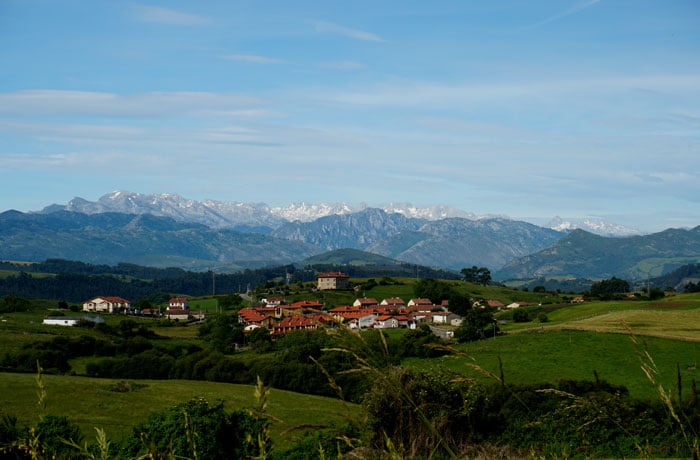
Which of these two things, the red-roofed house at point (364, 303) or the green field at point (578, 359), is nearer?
the green field at point (578, 359)

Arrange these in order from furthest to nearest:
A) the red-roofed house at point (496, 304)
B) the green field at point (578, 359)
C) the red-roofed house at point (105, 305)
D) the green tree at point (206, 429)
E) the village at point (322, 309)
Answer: the red-roofed house at point (105, 305) < the red-roofed house at point (496, 304) < the village at point (322, 309) < the green field at point (578, 359) < the green tree at point (206, 429)

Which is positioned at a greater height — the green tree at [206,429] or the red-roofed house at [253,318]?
the green tree at [206,429]

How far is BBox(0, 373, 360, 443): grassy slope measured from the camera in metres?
39.5

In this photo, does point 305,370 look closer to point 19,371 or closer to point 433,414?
point 19,371

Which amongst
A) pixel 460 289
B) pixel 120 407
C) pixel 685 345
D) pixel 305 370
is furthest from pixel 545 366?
pixel 460 289

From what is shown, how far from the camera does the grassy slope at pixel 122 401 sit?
129ft

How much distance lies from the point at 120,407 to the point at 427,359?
124ft

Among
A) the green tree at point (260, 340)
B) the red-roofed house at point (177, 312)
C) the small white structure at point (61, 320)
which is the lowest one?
the red-roofed house at point (177, 312)

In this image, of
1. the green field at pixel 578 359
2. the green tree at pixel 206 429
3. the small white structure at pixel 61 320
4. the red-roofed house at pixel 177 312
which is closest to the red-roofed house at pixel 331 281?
the red-roofed house at pixel 177 312

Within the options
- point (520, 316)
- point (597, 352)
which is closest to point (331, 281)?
point (520, 316)

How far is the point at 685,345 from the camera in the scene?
62625 mm

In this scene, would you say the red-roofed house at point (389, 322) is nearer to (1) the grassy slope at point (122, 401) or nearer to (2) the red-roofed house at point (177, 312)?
(2) the red-roofed house at point (177, 312)

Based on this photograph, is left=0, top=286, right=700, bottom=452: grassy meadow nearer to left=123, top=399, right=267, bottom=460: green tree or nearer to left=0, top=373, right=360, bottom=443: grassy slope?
left=0, top=373, right=360, bottom=443: grassy slope

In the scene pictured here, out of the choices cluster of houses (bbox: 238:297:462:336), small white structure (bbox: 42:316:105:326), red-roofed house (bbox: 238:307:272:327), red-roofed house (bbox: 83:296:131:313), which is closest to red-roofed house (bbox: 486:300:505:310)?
cluster of houses (bbox: 238:297:462:336)
